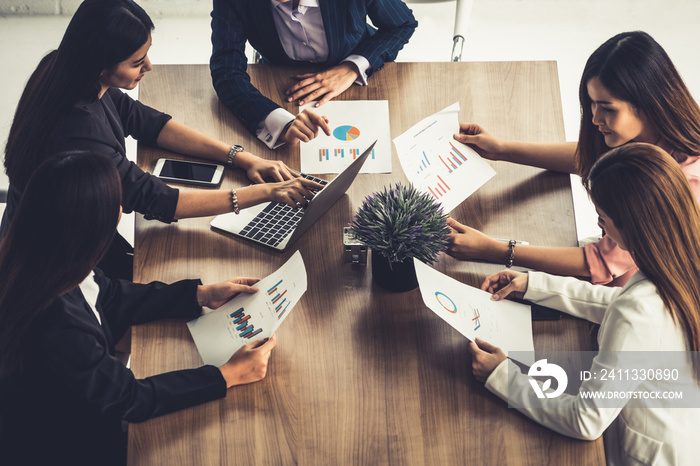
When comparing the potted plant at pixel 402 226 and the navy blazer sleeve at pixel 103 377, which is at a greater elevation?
the potted plant at pixel 402 226

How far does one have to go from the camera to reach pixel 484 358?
→ 1.26 meters

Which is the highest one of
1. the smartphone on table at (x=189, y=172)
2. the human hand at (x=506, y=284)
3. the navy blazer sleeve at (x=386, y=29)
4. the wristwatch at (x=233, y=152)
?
the navy blazer sleeve at (x=386, y=29)

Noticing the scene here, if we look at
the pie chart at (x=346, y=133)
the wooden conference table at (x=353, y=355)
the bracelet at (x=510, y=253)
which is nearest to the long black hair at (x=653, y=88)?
the wooden conference table at (x=353, y=355)

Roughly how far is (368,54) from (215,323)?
953 mm

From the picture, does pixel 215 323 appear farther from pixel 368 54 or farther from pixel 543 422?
pixel 368 54

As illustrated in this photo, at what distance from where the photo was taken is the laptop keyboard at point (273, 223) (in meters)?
1.52

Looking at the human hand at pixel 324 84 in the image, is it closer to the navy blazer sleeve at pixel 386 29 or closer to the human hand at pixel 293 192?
the navy blazer sleeve at pixel 386 29

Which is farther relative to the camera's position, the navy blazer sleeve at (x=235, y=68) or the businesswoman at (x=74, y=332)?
the navy blazer sleeve at (x=235, y=68)

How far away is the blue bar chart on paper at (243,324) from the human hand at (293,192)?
11.5 inches

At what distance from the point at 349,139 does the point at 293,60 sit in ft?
1.57

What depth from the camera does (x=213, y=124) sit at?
5.83 ft

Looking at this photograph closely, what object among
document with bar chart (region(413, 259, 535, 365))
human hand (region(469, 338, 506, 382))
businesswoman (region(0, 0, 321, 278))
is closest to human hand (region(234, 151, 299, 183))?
businesswoman (region(0, 0, 321, 278))

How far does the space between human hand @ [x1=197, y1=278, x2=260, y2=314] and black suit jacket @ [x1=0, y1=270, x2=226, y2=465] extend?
0.57 ft

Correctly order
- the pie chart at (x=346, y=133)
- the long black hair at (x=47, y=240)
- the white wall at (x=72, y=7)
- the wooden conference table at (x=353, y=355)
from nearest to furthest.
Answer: the long black hair at (x=47, y=240) < the wooden conference table at (x=353, y=355) < the pie chart at (x=346, y=133) < the white wall at (x=72, y=7)
